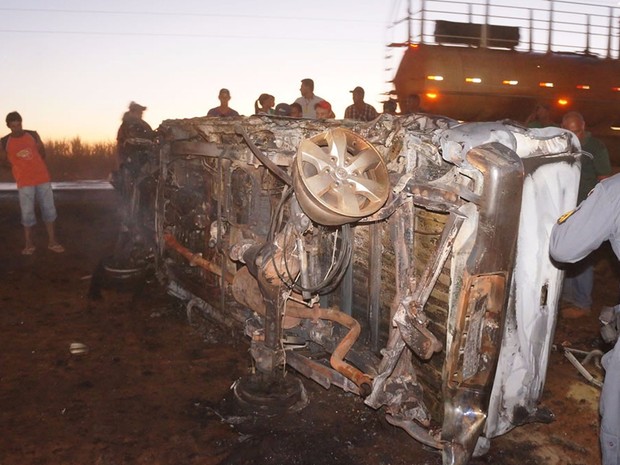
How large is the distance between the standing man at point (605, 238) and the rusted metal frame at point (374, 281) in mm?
1112

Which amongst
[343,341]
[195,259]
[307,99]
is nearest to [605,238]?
[343,341]

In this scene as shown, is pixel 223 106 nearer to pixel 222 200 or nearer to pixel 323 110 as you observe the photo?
pixel 323 110

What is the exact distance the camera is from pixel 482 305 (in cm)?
272

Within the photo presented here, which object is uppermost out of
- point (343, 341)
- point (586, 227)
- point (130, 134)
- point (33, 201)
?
point (130, 134)

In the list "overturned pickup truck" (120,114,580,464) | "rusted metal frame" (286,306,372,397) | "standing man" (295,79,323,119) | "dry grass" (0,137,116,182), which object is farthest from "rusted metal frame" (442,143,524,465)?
"dry grass" (0,137,116,182)

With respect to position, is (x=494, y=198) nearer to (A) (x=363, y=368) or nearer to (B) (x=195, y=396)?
Result: (A) (x=363, y=368)

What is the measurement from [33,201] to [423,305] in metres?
7.02

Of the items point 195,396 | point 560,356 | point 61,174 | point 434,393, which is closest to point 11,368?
point 195,396

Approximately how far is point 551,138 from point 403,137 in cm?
86

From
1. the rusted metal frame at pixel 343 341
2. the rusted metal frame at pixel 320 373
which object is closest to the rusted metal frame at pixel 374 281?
the rusted metal frame at pixel 343 341

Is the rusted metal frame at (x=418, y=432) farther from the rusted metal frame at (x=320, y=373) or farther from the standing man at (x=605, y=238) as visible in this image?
the standing man at (x=605, y=238)

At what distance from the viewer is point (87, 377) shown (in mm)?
4207

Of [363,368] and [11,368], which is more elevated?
[363,368]

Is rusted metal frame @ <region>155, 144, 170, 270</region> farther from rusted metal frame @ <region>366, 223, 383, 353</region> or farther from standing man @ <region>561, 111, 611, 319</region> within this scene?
standing man @ <region>561, 111, 611, 319</region>
